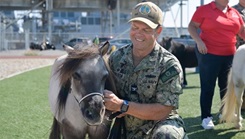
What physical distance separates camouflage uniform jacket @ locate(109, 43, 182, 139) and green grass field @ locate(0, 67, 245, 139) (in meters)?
2.17

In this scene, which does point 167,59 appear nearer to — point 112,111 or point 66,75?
point 112,111

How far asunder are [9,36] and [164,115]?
34852 millimetres

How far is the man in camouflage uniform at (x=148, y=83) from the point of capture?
2.89 meters

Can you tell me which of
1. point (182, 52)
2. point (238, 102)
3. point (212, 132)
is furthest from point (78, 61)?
point (182, 52)

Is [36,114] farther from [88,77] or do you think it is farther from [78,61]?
[88,77]

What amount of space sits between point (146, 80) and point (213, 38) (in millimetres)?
2434

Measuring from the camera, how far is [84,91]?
2756 mm

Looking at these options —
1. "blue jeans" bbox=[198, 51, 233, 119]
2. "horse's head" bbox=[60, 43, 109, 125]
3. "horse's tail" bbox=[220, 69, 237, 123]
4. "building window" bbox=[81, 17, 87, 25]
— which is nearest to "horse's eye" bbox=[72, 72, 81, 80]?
"horse's head" bbox=[60, 43, 109, 125]

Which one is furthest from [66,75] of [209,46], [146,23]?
[209,46]

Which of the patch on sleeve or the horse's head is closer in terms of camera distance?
the horse's head

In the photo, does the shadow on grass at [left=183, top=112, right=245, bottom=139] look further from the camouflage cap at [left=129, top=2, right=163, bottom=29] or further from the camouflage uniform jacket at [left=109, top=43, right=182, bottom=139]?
the camouflage cap at [left=129, top=2, right=163, bottom=29]

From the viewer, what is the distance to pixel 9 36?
118 feet

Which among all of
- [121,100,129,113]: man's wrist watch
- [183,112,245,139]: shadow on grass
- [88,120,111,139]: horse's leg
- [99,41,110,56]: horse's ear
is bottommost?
[183,112,245,139]: shadow on grass

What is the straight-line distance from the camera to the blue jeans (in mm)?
5211
